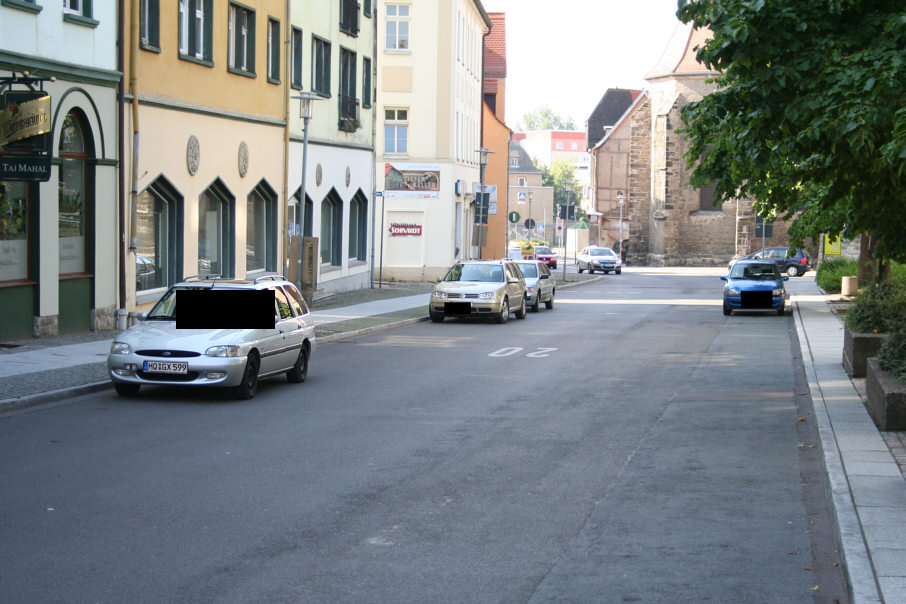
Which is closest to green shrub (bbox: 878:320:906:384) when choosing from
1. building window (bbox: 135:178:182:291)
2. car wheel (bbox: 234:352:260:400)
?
car wheel (bbox: 234:352:260:400)

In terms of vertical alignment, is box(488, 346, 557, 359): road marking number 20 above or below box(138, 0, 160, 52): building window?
below

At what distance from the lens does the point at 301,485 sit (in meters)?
8.73

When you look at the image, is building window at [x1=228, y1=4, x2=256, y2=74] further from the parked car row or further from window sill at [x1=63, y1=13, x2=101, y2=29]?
the parked car row

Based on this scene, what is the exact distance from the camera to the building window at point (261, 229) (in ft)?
93.4

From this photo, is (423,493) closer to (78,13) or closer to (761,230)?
(78,13)

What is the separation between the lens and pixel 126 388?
13516 millimetres

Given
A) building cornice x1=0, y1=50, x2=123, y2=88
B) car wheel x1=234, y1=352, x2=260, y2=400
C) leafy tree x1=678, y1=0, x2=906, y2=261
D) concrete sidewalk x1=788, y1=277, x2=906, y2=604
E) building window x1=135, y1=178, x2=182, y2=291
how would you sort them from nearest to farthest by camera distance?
concrete sidewalk x1=788, y1=277, x2=906, y2=604, leafy tree x1=678, y1=0, x2=906, y2=261, car wheel x1=234, y1=352, x2=260, y2=400, building cornice x1=0, y1=50, x2=123, y2=88, building window x1=135, y1=178, x2=182, y2=291

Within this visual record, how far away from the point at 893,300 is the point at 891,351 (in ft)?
15.9

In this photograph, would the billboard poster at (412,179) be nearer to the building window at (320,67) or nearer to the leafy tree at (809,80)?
the building window at (320,67)

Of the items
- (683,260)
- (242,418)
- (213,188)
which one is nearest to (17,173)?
(242,418)

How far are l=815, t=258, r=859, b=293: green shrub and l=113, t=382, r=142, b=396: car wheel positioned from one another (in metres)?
31.8

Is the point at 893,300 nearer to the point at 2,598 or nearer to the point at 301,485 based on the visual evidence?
the point at 301,485

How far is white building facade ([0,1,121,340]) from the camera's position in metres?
18.0

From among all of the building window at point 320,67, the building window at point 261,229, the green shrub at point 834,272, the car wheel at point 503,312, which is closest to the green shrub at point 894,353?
the car wheel at point 503,312
